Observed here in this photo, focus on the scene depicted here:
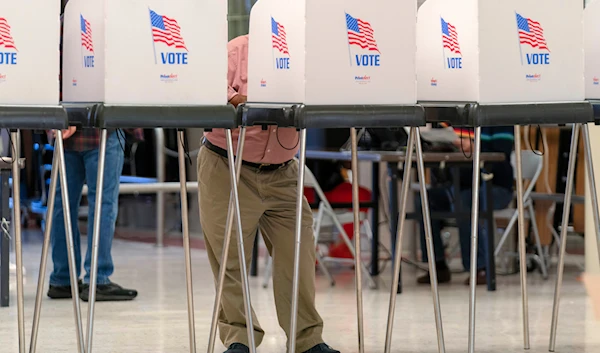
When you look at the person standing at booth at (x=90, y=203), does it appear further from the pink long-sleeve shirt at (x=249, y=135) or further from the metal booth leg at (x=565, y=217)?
the metal booth leg at (x=565, y=217)

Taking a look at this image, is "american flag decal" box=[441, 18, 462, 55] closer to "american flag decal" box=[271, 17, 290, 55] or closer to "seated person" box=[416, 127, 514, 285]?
"american flag decal" box=[271, 17, 290, 55]

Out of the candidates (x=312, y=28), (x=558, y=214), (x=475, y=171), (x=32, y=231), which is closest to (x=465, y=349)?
(x=475, y=171)

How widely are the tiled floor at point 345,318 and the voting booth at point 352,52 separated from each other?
1343 millimetres

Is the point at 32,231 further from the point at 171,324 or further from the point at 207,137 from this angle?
the point at 207,137

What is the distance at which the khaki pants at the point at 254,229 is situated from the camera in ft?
12.5

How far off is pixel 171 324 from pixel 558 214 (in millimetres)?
3829

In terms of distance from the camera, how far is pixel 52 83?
122 inches

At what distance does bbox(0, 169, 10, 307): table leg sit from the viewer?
5.09 metres

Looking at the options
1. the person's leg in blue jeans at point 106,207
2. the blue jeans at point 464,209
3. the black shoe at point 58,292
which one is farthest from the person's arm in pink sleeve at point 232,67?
the blue jeans at point 464,209

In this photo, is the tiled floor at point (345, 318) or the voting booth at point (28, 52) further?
the tiled floor at point (345, 318)

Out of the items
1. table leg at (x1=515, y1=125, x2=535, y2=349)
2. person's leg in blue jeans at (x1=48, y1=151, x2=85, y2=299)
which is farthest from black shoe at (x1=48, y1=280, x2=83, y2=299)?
table leg at (x1=515, y1=125, x2=535, y2=349)

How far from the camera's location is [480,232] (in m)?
6.27

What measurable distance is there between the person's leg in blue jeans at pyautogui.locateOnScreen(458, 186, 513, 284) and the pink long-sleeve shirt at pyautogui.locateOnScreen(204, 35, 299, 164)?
250 cm

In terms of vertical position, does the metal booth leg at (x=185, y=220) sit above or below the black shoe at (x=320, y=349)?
above
